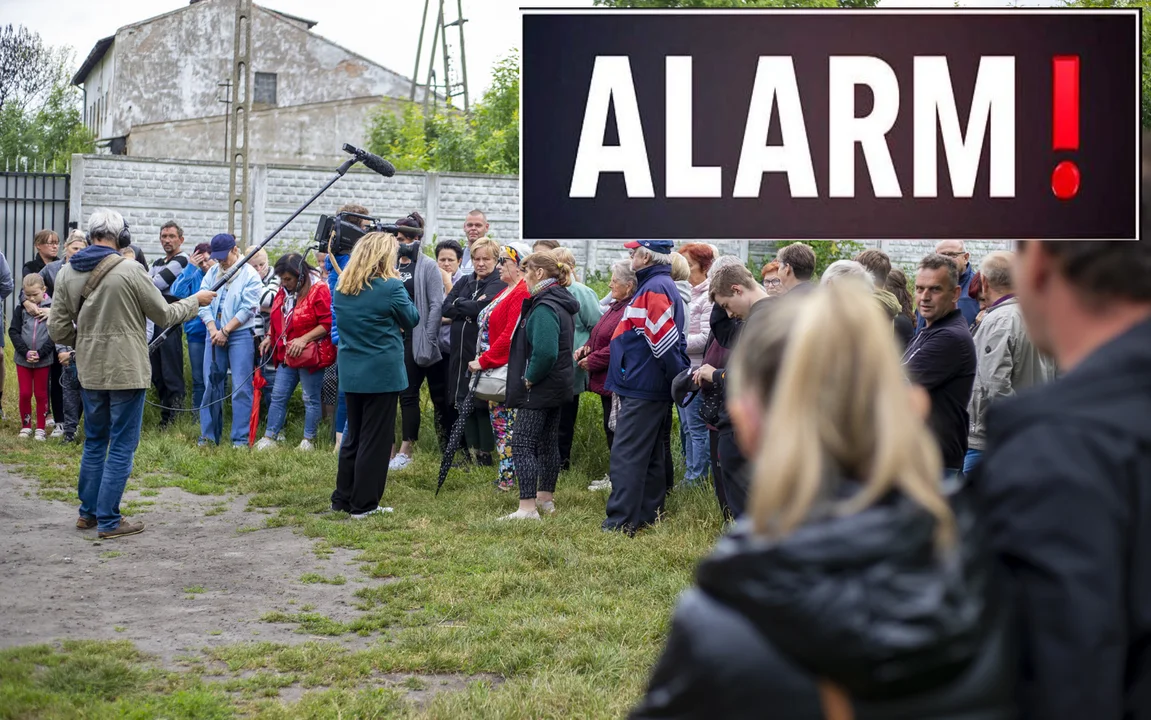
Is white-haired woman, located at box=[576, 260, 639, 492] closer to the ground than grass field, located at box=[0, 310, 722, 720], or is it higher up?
higher up

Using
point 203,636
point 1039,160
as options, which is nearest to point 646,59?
point 1039,160

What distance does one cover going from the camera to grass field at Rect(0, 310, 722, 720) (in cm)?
485

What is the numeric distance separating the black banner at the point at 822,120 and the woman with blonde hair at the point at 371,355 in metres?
5.65

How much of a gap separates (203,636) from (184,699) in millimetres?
1038

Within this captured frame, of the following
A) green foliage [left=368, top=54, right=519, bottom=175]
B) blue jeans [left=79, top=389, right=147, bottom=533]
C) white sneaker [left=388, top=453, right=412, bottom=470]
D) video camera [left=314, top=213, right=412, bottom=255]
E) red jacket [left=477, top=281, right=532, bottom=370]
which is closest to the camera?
blue jeans [left=79, top=389, right=147, bottom=533]

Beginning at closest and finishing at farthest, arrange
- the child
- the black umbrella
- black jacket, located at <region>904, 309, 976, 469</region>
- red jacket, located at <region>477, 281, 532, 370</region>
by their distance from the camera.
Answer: black jacket, located at <region>904, 309, 976, 469</region>
red jacket, located at <region>477, 281, 532, 370</region>
the black umbrella
the child

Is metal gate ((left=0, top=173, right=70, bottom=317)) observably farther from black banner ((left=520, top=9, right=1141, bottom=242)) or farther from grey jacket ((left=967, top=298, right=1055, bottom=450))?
black banner ((left=520, top=9, right=1141, bottom=242))

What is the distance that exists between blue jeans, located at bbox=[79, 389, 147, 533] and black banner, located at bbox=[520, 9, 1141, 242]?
5695mm

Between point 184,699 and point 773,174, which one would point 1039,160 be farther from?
point 184,699

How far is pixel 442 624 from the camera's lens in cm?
606

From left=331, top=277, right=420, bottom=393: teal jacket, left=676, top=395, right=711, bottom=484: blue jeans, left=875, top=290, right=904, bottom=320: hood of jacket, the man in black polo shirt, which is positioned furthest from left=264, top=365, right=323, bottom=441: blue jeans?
the man in black polo shirt

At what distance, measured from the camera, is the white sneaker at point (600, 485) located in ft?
31.4

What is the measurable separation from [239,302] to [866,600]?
1051 centimetres

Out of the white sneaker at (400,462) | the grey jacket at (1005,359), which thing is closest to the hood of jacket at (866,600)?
the grey jacket at (1005,359)
